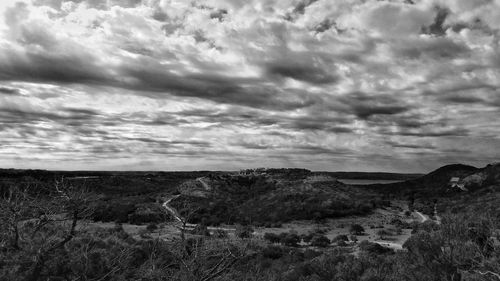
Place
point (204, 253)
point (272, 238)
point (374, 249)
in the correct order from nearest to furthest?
point (204, 253) → point (374, 249) → point (272, 238)

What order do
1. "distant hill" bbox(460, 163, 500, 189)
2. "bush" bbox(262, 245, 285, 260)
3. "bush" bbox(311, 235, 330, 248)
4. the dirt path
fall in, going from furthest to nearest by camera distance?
"distant hill" bbox(460, 163, 500, 189)
the dirt path
"bush" bbox(311, 235, 330, 248)
"bush" bbox(262, 245, 285, 260)

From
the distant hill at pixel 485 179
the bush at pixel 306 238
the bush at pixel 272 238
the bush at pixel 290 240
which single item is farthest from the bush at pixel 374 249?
the distant hill at pixel 485 179

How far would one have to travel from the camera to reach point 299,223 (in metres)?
68.4

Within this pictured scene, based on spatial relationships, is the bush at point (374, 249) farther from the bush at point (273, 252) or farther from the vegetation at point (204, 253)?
the bush at point (273, 252)

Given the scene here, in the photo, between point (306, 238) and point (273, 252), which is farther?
point (306, 238)

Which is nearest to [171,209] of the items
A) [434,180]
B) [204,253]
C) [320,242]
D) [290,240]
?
[290,240]

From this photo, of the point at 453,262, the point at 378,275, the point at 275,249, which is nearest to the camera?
the point at 453,262

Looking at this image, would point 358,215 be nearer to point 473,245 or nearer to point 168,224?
point 168,224

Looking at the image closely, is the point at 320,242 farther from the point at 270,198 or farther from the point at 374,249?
the point at 270,198

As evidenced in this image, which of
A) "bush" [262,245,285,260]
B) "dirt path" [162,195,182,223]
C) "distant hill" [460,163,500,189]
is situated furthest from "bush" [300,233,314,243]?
"distant hill" [460,163,500,189]

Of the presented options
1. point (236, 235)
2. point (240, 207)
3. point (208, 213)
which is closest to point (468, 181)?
point (240, 207)

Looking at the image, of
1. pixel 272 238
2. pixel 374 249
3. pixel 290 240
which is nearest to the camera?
pixel 374 249

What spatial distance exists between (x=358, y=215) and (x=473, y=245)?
49450mm

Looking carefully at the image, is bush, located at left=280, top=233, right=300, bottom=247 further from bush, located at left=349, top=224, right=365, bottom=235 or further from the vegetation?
bush, located at left=349, top=224, right=365, bottom=235
